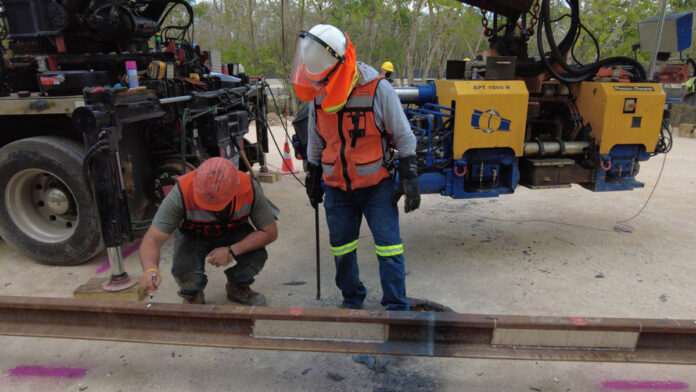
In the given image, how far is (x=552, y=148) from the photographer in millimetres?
4160

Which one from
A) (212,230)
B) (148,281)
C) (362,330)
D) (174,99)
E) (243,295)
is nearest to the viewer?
(362,330)

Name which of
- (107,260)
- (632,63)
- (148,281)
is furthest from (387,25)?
(148,281)

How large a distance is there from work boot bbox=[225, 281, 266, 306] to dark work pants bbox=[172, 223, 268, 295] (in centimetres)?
12

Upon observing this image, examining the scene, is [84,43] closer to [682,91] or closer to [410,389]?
[410,389]

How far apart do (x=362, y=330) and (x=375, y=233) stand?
0.70 metres

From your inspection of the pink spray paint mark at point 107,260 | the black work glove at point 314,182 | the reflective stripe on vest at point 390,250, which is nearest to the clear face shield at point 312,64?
the black work glove at point 314,182

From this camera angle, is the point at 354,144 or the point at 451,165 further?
the point at 451,165

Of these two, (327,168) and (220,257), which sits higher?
(327,168)

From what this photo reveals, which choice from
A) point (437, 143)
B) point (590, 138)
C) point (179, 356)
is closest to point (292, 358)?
point (179, 356)

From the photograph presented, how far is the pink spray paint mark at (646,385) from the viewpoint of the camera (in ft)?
8.10

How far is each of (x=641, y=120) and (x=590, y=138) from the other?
0.43m

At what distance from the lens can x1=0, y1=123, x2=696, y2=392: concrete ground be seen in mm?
2578

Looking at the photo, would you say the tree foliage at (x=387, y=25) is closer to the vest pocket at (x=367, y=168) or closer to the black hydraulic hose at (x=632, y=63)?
the black hydraulic hose at (x=632, y=63)

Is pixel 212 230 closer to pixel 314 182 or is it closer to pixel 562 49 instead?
pixel 314 182
